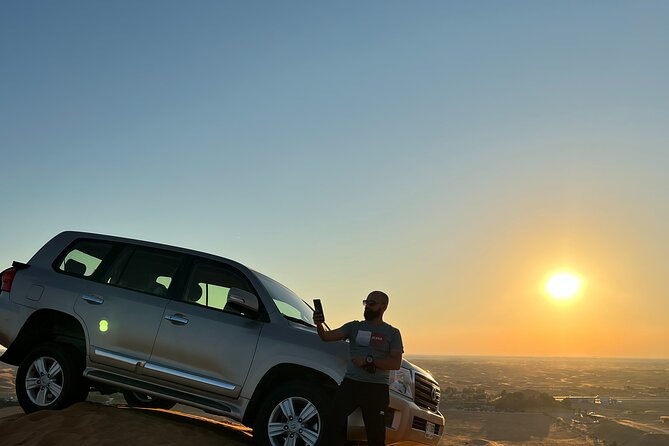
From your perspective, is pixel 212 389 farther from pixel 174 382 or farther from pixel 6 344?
pixel 6 344

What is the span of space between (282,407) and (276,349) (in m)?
0.58

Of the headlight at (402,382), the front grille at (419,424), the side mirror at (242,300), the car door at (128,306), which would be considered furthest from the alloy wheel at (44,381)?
the front grille at (419,424)

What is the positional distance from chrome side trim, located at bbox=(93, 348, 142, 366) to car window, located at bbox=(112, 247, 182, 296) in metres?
0.78

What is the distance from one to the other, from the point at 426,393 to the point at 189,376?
8.46 ft

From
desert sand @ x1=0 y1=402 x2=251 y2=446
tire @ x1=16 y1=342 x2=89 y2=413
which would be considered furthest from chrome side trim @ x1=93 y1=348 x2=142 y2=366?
desert sand @ x1=0 y1=402 x2=251 y2=446

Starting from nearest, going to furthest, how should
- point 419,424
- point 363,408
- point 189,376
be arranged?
point 363,408, point 419,424, point 189,376

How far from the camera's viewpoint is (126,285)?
23.3 ft

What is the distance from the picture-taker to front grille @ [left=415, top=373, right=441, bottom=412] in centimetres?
638

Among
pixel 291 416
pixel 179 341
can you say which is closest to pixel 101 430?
pixel 179 341

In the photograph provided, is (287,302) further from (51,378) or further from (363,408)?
(51,378)

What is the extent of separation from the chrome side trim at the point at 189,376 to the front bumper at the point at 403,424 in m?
1.34

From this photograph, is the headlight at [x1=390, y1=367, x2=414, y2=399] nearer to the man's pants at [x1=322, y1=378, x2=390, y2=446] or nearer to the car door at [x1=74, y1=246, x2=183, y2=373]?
the man's pants at [x1=322, y1=378, x2=390, y2=446]

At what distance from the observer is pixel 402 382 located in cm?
617

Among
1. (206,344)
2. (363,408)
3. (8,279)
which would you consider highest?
(8,279)
